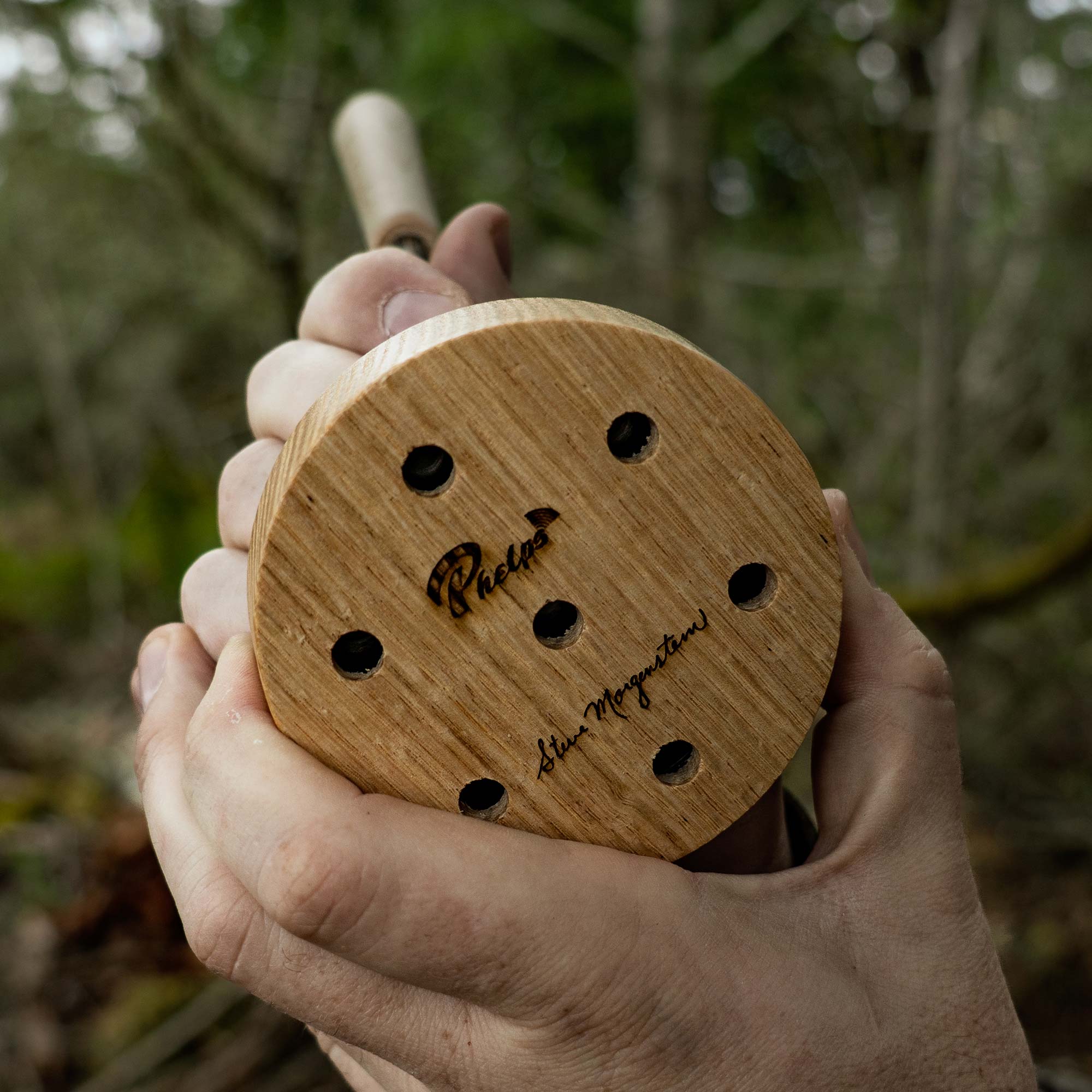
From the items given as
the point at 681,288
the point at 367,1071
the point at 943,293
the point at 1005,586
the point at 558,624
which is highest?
the point at 558,624

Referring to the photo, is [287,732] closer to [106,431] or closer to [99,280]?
[99,280]

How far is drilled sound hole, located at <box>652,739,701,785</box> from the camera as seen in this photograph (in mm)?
878

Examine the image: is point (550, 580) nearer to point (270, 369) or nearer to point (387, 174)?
point (270, 369)

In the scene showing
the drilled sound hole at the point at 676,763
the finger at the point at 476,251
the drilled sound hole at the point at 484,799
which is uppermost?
the finger at the point at 476,251

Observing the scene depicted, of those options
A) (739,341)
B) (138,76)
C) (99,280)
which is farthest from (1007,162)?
(99,280)

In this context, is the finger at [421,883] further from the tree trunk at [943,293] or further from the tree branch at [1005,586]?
the tree trunk at [943,293]

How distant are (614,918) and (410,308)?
739 mm

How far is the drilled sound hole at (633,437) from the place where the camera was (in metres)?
0.80

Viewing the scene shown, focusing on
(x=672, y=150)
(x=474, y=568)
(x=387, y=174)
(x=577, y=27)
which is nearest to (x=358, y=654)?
(x=474, y=568)

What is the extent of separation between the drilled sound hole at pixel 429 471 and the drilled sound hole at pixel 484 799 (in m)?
0.26

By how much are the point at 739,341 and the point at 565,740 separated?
6232 millimetres

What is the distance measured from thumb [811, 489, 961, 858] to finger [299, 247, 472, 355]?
56cm

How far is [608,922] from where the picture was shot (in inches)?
30.8

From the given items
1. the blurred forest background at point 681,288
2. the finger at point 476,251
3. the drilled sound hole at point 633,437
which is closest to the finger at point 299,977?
the drilled sound hole at point 633,437
